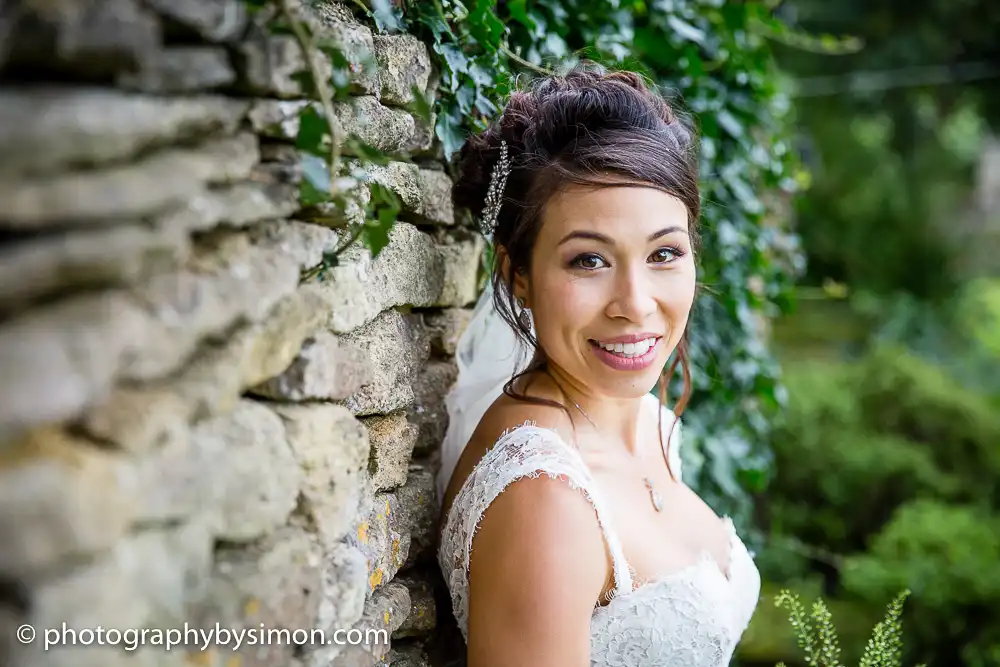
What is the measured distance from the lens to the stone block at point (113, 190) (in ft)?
2.94

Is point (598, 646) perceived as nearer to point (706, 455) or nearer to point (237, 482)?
point (237, 482)

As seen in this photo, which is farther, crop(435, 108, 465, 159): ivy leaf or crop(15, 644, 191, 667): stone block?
crop(435, 108, 465, 159): ivy leaf

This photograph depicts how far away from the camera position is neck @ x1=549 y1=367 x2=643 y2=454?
2.14m

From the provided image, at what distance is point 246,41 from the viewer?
120cm

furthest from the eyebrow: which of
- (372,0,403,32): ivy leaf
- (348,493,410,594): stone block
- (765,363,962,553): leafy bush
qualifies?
(765,363,962,553): leafy bush

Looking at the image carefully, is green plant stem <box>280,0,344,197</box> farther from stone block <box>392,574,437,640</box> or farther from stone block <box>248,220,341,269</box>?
stone block <box>392,574,437,640</box>

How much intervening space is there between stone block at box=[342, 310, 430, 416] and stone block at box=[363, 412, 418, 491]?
0.08 feet

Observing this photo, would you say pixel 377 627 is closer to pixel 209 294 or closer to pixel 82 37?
pixel 209 294

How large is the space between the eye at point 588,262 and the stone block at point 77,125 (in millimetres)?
1032

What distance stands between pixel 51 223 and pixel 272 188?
38 cm

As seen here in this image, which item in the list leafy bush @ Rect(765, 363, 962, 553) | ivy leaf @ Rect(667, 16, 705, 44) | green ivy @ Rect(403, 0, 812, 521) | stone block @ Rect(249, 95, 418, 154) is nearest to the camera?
stone block @ Rect(249, 95, 418, 154)

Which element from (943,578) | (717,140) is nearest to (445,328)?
(717,140)

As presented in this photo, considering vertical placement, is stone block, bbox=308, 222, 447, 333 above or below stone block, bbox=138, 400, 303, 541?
above

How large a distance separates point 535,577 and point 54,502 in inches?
38.9
